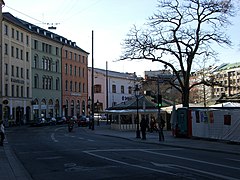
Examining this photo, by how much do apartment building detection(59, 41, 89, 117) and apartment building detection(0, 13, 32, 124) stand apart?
1551 cm

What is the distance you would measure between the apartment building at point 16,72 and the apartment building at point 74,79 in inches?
611

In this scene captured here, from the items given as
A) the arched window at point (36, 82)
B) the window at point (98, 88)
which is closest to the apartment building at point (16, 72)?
the arched window at point (36, 82)

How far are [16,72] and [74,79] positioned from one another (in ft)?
95.6

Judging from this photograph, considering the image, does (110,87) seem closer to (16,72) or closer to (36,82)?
(36,82)

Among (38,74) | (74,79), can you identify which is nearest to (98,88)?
(74,79)

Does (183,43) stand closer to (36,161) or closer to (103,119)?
(36,161)

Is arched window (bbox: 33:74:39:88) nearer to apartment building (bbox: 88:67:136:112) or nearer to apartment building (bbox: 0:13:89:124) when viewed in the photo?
apartment building (bbox: 0:13:89:124)

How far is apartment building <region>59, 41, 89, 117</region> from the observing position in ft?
318

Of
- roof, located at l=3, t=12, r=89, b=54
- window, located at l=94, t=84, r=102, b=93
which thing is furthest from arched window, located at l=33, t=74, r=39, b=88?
window, located at l=94, t=84, r=102, b=93

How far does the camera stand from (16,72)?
244 ft

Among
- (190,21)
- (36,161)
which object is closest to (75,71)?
(190,21)

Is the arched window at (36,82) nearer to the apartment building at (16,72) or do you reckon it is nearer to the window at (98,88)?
the apartment building at (16,72)

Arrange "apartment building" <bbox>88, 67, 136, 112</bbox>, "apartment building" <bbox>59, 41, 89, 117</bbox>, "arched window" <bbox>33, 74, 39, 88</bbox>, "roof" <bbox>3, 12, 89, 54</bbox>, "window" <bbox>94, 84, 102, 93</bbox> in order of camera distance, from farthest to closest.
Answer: "window" <bbox>94, 84, 102, 93</bbox> → "apartment building" <bbox>88, 67, 136, 112</bbox> → "apartment building" <bbox>59, 41, 89, 117</bbox> → "arched window" <bbox>33, 74, 39, 88</bbox> → "roof" <bbox>3, 12, 89, 54</bbox>

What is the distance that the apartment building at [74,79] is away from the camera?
9681 cm
